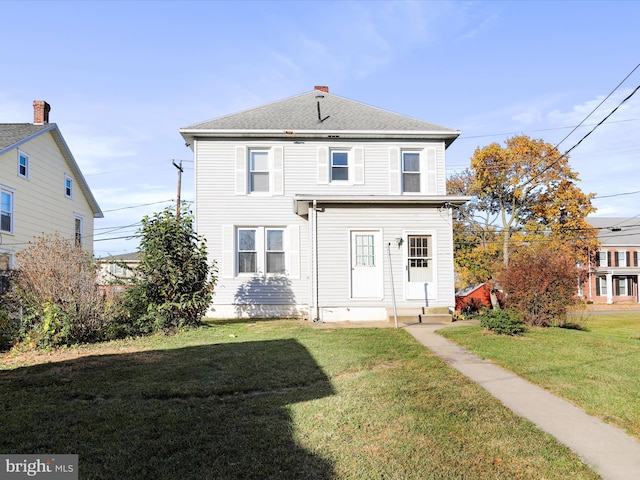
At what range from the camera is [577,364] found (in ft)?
23.4

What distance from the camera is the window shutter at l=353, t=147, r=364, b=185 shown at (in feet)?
50.9

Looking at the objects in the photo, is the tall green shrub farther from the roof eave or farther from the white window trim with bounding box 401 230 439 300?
the white window trim with bounding box 401 230 439 300

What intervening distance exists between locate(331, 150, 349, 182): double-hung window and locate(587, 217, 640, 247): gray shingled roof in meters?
31.6

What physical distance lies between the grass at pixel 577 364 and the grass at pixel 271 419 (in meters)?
1.08

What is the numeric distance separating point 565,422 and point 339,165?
12.1 meters

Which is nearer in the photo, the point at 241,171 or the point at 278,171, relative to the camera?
the point at 241,171

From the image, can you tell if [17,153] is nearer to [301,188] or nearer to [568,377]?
[301,188]

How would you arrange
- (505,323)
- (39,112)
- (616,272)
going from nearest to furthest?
(505,323), (39,112), (616,272)

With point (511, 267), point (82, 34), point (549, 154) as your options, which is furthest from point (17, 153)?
point (549, 154)

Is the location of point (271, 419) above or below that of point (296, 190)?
below

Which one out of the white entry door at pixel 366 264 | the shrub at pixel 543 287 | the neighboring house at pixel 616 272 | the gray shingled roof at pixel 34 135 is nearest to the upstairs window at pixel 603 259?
the neighboring house at pixel 616 272

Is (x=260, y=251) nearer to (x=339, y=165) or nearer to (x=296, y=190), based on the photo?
(x=296, y=190)

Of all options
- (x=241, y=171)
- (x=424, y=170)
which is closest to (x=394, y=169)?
(x=424, y=170)

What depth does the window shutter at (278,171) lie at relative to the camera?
1529cm
